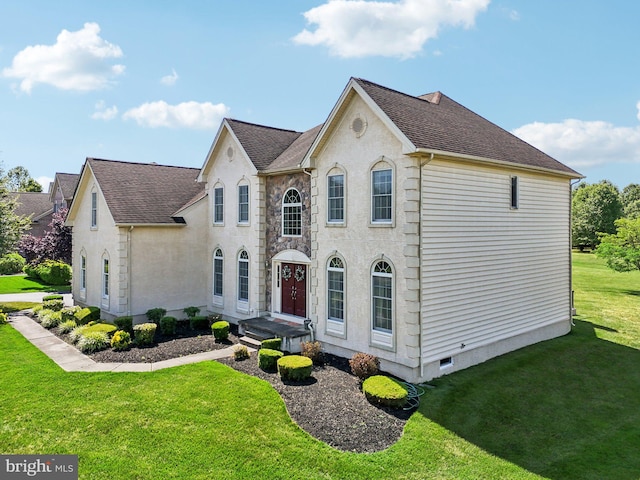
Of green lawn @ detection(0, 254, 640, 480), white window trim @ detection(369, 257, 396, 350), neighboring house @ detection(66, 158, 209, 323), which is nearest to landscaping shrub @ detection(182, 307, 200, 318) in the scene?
neighboring house @ detection(66, 158, 209, 323)

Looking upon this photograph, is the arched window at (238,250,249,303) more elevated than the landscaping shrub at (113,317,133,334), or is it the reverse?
the arched window at (238,250,249,303)

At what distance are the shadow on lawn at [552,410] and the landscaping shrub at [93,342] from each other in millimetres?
12319

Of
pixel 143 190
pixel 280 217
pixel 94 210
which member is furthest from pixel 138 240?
pixel 280 217

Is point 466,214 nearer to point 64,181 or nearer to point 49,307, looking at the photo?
point 49,307

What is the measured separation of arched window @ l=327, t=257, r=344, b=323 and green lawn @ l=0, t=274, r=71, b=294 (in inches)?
1060

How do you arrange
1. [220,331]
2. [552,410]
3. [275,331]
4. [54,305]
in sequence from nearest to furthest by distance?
[552,410], [275,331], [220,331], [54,305]

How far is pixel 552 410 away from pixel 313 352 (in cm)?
718

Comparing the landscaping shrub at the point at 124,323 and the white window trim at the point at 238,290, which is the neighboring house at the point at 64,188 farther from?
the white window trim at the point at 238,290

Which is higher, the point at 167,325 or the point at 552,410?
Answer: the point at 167,325

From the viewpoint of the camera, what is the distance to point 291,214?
17.6 m

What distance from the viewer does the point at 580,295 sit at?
2966 centimetres

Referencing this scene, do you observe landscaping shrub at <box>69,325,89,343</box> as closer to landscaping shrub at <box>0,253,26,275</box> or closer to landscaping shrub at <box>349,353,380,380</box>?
landscaping shrub at <box>349,353,380,380</box>

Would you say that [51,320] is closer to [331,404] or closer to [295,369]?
[295,369]

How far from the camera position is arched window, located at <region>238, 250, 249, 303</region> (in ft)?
63.7
